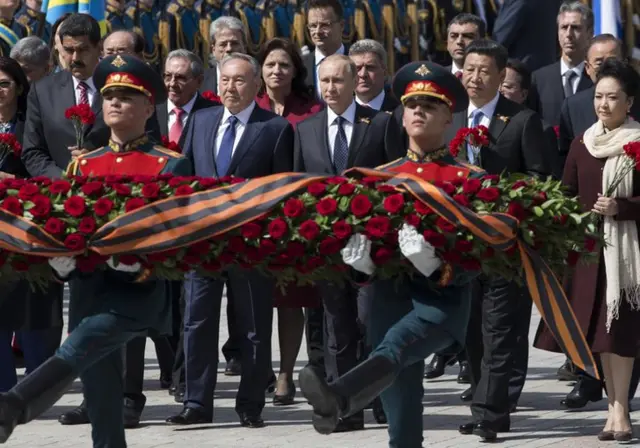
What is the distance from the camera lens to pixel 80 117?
32.4ft

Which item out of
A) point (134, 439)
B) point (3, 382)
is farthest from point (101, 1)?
point (134, 439)

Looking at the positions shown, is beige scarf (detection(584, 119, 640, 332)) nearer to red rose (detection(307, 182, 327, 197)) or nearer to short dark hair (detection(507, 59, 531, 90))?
short dark hair (detection(507, 59, 531, 90))

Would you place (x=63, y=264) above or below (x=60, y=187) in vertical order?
below

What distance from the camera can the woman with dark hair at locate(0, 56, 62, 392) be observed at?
1034cm

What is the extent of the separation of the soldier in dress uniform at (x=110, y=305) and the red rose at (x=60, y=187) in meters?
0.35

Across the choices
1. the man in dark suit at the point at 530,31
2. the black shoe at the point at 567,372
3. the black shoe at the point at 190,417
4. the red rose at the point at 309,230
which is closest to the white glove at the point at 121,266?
the red rose at the point at 309,230

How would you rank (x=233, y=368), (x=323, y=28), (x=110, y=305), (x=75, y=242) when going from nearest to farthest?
(x=75, y=242) < (x=110, y=305) < (x=233, y=368) < (x=323, y=28)

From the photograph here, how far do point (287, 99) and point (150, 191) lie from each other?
3.36 metres

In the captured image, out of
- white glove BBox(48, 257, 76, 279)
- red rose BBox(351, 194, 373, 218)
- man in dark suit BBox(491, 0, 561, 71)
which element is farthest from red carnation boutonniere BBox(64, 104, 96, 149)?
man in dark suit BBox(491, 0, 561, 71)

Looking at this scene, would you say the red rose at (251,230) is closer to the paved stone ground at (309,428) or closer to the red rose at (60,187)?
the red rose at (60,187)

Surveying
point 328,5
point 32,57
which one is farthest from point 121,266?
point 32,57

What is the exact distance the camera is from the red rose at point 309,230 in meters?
7.59

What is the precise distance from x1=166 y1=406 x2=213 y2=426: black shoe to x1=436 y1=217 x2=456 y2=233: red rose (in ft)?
8.91

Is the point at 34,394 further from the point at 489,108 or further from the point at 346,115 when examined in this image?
the point at 489,108
